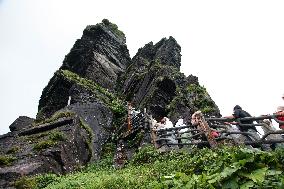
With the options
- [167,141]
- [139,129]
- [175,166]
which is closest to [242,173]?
[175,166]

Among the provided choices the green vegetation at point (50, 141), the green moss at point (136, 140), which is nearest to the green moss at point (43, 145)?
the green vegetation at point (50, 141)

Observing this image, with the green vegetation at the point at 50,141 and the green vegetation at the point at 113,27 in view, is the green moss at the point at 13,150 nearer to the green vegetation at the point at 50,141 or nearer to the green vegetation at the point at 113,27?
the green vegetation at the point at 50,141

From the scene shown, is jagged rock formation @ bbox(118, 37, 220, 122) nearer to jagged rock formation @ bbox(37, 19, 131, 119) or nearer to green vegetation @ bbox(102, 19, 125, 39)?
jagged rock formation @ bbox(37, 19, 131, 119)

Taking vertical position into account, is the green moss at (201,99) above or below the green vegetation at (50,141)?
above

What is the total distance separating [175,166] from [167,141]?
6229 mm

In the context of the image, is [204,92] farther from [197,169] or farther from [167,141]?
[197,169]

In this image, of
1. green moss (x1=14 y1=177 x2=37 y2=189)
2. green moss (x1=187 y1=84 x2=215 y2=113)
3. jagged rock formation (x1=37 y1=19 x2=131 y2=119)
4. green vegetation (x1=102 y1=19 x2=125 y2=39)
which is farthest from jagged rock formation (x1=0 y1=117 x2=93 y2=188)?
green vegetation (x1=102 y1=19 x2=125 y2=39)

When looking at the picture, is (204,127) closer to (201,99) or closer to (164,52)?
(201,99)

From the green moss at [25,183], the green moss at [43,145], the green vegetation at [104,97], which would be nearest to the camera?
the green moss at [25,183]

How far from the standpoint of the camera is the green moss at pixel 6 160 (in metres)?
16.8

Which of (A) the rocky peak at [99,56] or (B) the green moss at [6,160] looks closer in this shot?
(B) the green moss at [6,160]

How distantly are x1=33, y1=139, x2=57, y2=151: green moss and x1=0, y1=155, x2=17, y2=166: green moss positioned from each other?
112 cm

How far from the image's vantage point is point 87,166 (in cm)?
1994

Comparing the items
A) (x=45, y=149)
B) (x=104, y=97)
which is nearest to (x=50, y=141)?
(x=45, y=149)
